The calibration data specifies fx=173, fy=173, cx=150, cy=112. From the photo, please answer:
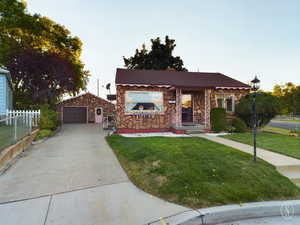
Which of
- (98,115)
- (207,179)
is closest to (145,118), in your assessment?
(207,179)

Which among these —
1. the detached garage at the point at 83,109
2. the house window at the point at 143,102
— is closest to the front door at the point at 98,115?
the detached garage at the point at 83,109

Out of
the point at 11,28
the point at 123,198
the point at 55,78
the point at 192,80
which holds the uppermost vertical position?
the point at 11,28

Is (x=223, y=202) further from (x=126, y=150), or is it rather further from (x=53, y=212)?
(x=126, y=150)

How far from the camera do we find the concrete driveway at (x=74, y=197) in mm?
2457

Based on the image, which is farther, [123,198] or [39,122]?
[39,122]

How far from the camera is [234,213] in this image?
2682mm

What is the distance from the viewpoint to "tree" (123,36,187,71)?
2667cm

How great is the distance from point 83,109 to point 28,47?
26.7 ft

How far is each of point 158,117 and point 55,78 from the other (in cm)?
1212

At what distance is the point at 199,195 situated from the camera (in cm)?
301

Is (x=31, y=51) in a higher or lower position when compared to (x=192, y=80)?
higher

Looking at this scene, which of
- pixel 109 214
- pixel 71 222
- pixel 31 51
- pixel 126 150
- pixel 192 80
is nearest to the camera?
pixel 71 222

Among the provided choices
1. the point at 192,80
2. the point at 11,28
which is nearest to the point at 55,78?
the point at 11,28

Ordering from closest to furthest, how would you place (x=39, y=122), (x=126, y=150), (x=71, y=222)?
1. (x=71, y=222)
2. (x=126, y=150)
3. (x=39, y=122)
